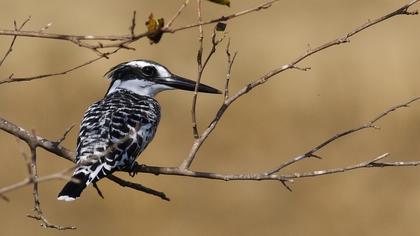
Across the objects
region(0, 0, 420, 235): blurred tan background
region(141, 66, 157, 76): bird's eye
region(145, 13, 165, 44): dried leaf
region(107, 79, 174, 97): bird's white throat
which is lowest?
region(0, 0, 420, 235): blurred tan background

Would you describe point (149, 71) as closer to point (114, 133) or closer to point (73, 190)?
point (114, 133)

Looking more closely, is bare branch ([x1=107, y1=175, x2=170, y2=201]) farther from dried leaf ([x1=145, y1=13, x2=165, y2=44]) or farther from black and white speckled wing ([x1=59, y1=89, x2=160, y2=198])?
dried leaf ([x1=145, y1=13, x2=165, y2=44])

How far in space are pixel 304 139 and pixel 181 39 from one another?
1.39 meters

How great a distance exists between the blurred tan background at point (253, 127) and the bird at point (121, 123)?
410 centimetres

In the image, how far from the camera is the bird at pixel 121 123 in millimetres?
4293

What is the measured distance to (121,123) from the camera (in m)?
4.68

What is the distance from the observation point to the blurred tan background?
987 cm

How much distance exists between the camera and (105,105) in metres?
4.95

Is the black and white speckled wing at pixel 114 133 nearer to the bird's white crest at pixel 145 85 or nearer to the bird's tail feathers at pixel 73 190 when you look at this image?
the bird's tail feathers at pixel 73 190

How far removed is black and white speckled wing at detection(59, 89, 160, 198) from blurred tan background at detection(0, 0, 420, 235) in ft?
15.4

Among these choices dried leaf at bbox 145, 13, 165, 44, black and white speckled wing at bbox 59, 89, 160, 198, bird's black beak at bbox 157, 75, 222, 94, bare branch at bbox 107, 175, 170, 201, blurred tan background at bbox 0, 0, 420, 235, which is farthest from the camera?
blurred tan background at bbox 0, 0, 420, 235

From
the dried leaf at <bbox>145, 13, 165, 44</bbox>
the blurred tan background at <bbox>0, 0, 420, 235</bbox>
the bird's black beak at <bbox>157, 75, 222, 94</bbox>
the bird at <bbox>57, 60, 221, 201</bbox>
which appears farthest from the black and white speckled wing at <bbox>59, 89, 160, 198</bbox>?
the blurred tan background at <bbox>0, 0, 420, 235</bbox>

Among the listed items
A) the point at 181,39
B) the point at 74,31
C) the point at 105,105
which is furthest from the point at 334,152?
the point at 105,105

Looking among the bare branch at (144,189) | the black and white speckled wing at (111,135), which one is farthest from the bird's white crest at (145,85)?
the bare branch at (144,189)
